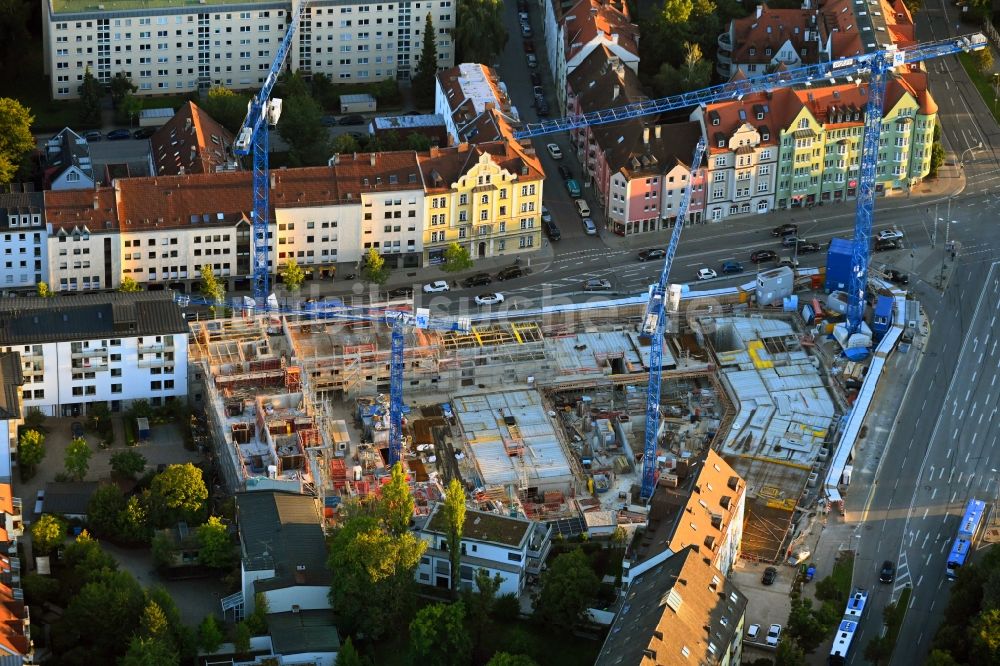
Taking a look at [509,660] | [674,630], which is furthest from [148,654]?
[674,630]

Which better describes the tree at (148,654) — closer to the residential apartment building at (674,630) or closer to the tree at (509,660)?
the tree at (509,660)

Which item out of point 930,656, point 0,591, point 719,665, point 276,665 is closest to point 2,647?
point 0,591

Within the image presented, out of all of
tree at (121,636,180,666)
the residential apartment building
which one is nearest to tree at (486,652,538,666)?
the residential apartment building

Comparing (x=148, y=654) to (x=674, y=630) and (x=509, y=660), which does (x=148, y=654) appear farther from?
(x=674, y=630)

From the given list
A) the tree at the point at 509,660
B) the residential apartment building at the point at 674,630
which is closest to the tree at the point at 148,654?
the tree at the point at 509,660

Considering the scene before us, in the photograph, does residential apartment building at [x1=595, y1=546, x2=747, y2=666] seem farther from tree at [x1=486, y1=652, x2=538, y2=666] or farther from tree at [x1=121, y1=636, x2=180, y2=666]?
tree at [x1=121, y1=636, x2=180, y2=666]
